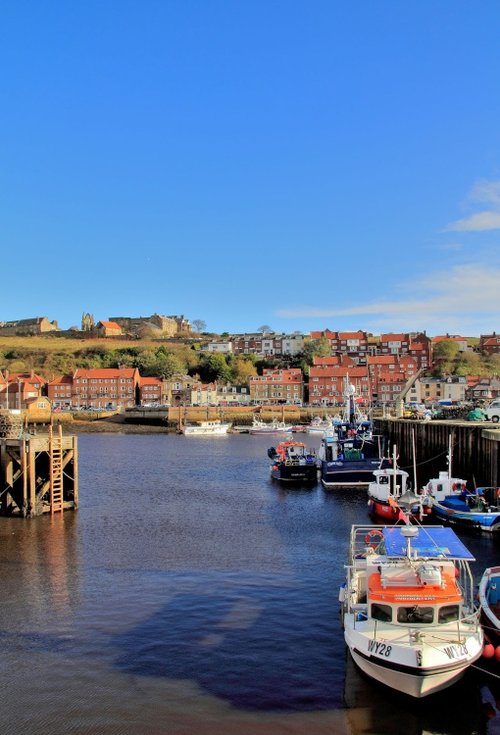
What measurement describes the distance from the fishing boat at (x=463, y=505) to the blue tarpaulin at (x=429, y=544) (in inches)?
528

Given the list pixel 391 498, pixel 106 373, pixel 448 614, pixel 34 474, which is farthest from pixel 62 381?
pixel 448 614

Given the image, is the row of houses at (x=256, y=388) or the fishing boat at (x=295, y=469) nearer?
the fishing boat at (x=295, y=469)

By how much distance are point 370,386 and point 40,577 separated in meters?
127

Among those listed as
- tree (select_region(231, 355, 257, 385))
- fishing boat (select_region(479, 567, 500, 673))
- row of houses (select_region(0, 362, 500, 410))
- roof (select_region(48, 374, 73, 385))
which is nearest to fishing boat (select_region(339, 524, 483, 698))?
fishing boat (select_region(479, 567, 500, 673))

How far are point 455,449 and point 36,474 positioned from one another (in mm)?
28332

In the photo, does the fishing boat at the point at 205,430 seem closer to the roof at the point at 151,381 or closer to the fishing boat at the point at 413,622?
the roof at the point at 151,381

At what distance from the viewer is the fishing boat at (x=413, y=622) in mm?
15391

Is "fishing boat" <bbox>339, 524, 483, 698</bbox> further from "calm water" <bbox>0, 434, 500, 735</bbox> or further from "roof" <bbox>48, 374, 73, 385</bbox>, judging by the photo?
"roof" <bbox>48, 374, 73, 385</bbox>

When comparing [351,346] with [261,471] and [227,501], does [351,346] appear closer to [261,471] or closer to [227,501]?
[261,471]

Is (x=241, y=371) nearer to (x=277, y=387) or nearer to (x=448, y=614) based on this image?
(x=277, y=387)

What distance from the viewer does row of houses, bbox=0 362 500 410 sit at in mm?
147375

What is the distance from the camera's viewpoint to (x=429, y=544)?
19.4 metres

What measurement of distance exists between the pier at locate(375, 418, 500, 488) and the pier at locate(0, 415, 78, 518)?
68.1ft

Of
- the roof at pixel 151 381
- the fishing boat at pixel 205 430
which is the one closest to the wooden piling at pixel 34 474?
the fishing boat at pixel 205 430
